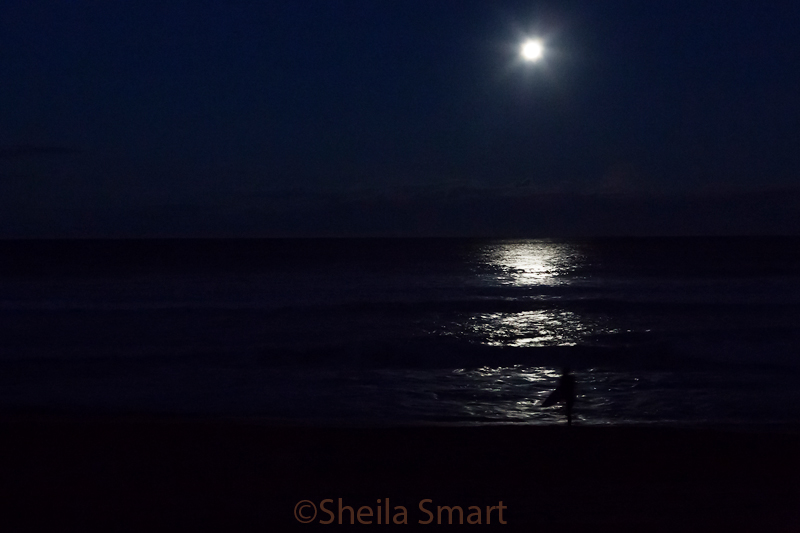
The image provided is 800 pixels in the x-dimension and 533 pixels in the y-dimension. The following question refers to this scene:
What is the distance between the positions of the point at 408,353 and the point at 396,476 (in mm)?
11359

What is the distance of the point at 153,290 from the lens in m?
42.0

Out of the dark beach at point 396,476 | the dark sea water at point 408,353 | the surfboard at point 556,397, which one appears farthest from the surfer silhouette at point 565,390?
the dark sea water at point 408,353

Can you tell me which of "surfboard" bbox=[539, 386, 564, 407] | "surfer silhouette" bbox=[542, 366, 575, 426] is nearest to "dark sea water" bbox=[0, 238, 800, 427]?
"surfer silhouette" bbox=[542, 366, 575, 426]

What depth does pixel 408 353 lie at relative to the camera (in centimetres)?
1925

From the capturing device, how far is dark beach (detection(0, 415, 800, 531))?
642cm

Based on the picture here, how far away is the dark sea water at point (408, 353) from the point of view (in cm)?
1280

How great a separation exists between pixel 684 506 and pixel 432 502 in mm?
2621

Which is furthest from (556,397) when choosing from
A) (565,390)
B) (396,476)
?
(396,476)

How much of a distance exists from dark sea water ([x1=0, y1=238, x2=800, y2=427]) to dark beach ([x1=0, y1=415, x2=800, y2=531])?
A: 2.13 m

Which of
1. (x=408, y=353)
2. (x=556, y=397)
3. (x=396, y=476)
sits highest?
(x=408, y=353)

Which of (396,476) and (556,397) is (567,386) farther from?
(396,476)

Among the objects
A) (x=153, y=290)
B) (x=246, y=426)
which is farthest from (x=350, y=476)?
(x=153, y=290)

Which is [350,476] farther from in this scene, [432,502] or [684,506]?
[684,506]

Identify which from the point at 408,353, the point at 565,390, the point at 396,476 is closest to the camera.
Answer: the point at 396,476
